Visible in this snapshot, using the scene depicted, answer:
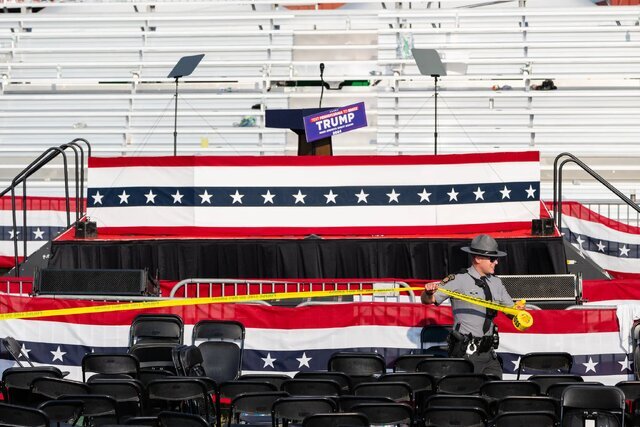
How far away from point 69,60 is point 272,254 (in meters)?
10.6

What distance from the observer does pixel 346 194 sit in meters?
15.6

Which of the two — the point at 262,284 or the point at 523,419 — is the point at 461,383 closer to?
the point at 523,419

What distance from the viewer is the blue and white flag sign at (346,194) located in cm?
1559

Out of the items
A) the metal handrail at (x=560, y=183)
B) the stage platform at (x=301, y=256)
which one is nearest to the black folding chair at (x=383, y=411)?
the stage platform at (x=301, y=256)

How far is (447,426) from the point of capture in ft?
28.3

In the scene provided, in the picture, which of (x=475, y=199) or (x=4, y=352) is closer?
(x=4, y=352)

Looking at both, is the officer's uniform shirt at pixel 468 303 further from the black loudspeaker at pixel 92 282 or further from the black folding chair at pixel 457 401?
the black loudspeaker at pixel 92 282

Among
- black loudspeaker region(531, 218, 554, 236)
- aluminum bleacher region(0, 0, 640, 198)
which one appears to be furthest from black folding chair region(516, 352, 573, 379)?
aluminum bleacher region(0, 0, 640, 198)

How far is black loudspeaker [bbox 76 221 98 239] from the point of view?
15547mm

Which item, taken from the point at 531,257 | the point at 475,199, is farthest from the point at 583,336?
the point at 475,199

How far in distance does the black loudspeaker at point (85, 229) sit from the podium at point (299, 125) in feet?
9.10

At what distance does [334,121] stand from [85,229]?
11.6 feet

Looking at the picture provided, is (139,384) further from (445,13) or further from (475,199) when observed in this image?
(445,13)

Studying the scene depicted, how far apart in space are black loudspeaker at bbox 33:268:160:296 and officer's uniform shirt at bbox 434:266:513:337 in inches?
161
